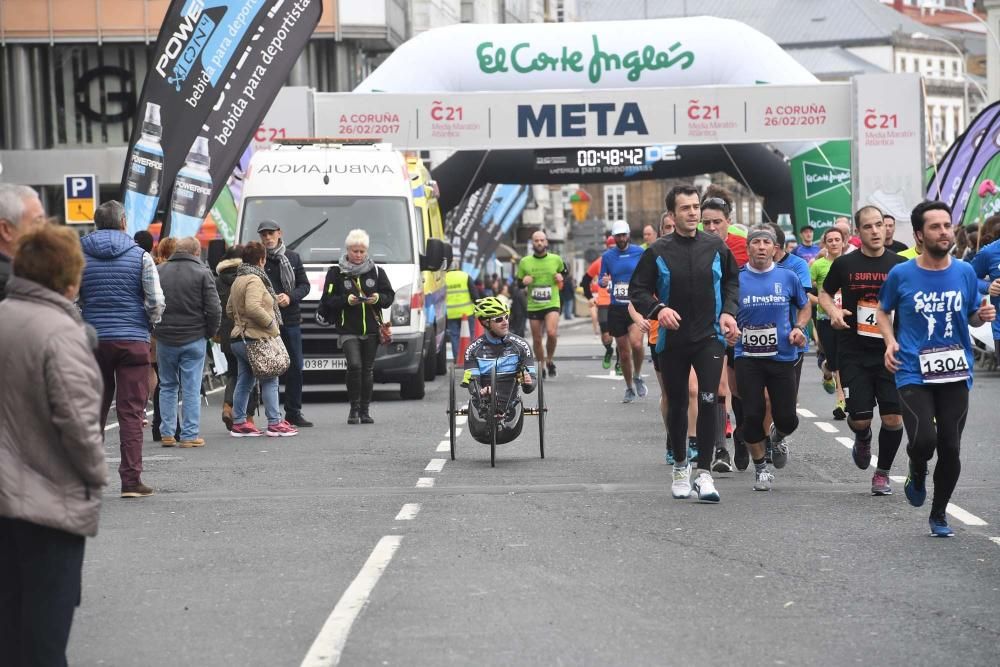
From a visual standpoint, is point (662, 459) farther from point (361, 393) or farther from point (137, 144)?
point (137, 144)

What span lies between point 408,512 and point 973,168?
20.8 meters

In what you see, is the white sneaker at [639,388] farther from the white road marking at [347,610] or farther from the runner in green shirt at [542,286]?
the white road marking at [347,610]

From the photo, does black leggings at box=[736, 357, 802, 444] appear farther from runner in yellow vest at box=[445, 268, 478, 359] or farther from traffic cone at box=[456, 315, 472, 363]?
runner in yellow vest at box=[445, 268, 478, 359]

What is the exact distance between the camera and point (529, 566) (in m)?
8.70

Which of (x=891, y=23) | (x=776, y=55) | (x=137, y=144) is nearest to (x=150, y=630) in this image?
(x=137, y=144)

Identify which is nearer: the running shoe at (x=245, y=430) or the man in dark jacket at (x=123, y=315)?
the man in dark jacket at (x=123, y=315)

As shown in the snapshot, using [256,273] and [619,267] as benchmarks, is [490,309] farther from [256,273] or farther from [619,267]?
[619,267]

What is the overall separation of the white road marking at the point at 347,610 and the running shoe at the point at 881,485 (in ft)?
10.8

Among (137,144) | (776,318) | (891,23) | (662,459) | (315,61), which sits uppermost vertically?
(891,23)

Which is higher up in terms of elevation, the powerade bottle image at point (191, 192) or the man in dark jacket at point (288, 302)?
the powerade bottle image at point (191, 192)

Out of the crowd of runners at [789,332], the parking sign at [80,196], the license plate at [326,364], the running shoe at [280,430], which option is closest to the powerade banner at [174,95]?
the license plate at [326,364]

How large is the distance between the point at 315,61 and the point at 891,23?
335 feet

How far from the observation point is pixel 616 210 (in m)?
135

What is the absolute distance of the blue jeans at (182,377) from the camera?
1545 cm
